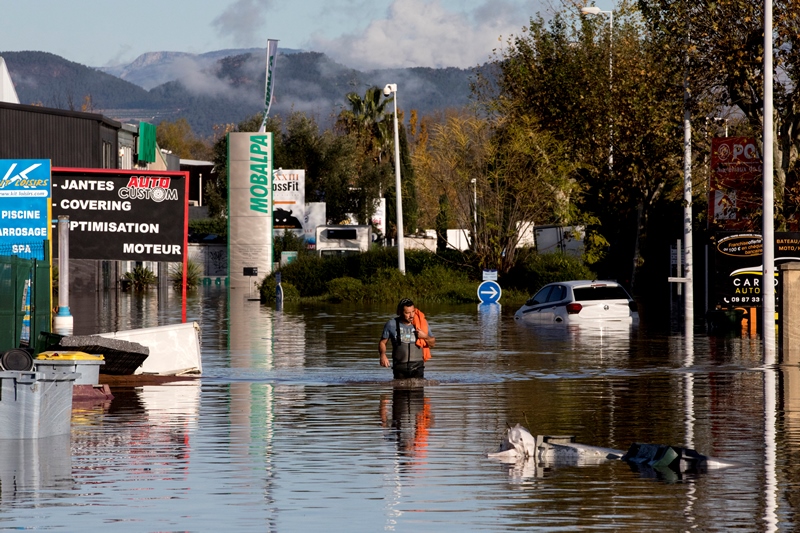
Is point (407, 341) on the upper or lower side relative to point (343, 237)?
lower

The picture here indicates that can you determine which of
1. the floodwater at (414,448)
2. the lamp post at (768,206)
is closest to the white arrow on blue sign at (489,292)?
the floodwater at (414,448)

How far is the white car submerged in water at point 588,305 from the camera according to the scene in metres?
34.6

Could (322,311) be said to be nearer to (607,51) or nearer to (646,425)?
(607,51)

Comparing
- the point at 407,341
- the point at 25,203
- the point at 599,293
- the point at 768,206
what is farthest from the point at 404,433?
the point at 599,293

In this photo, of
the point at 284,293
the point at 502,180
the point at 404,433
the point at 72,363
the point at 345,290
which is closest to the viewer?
the point at 72,363

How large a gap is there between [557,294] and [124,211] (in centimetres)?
1526

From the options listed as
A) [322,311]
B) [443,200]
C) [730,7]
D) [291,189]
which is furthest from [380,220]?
[730,7]

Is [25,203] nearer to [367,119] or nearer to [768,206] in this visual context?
[768,206]

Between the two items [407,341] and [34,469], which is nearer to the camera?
[34,469]

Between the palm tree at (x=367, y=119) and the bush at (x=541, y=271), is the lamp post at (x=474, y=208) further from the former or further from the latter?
the palm tree at (x=367, y=119)

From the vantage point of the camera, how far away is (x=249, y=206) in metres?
65.0

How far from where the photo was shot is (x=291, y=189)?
80875mm

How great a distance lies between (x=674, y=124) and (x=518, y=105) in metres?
14.4

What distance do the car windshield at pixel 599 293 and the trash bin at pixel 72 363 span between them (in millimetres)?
19777
